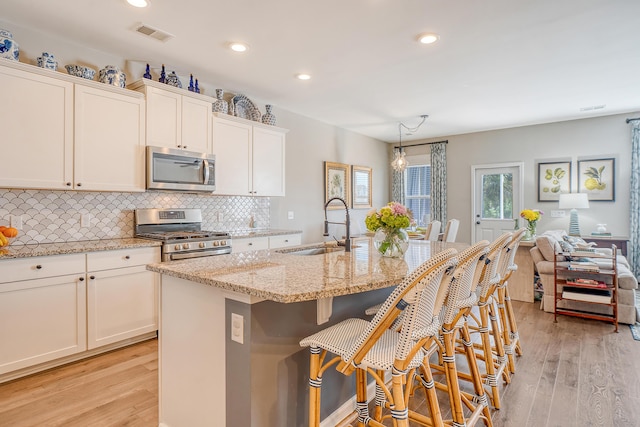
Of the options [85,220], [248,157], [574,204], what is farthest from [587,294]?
[85,220]

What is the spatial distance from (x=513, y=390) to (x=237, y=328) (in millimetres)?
2045

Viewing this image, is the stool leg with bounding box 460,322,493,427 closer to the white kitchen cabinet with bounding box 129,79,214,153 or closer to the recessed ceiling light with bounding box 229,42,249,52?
the recessed ceiling light with bounding box 229,42,249,52

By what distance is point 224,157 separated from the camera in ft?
12.9

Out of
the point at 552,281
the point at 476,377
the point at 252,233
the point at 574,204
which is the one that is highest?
the point at 574,204

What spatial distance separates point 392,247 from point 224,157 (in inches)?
98.3

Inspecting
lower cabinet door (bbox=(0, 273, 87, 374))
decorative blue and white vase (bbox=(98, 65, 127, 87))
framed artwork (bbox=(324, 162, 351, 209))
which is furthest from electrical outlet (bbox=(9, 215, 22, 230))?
framed artwork (bbox=(324, 162, 351, 209))

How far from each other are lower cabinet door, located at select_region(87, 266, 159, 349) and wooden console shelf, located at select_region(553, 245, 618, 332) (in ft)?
13.8

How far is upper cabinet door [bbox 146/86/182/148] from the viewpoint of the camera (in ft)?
10.5

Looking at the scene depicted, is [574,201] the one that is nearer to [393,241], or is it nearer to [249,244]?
[393,241]

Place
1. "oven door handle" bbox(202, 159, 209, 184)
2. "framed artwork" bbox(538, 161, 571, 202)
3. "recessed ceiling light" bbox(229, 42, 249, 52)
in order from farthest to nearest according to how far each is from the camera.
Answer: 1. "framed artwork" bbox(538, 161, 571, 202)
2. "oven door handle" bbox(202, 159, 209, 184)
3. "recessed ceiling light" bbox(229, 42, 249, 52)

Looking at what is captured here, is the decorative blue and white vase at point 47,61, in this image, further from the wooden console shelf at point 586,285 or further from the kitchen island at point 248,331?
the wooden console shelf at point 586,285

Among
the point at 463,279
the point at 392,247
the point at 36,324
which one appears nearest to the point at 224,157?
the point at 36,324

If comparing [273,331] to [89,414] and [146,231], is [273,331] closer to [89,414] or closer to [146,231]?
[89,414]

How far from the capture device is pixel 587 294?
3.73 metres
